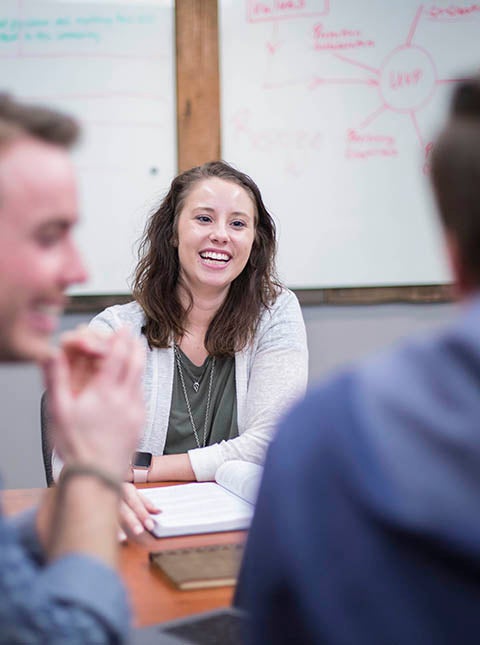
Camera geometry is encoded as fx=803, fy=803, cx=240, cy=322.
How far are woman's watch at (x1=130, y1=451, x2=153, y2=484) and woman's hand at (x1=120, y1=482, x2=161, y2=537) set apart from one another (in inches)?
11.7

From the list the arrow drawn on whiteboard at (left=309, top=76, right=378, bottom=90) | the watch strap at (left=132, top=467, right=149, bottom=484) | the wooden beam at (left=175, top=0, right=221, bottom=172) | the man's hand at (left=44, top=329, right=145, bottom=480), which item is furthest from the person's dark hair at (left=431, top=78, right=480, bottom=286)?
the arrow drawn on whiteboard at (left=309, top=76, right=378, bottom=90)

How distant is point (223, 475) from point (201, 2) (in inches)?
65.9

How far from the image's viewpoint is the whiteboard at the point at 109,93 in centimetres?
258

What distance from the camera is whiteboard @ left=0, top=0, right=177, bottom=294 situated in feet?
8.47

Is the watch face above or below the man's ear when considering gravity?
below

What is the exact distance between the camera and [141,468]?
1.71 m

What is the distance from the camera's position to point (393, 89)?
274 centimetres

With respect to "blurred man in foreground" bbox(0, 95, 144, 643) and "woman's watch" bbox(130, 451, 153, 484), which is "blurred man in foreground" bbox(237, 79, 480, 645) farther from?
"woman's watch" bbox(130, 451, 153, 484)

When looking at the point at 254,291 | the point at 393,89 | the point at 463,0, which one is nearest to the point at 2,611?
the point at 254,291

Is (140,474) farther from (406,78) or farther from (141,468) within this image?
(406,78)

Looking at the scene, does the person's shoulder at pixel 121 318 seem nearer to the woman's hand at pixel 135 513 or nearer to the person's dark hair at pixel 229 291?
the person's dark hair at pixel 229 291

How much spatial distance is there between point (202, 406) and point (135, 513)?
0.72 m

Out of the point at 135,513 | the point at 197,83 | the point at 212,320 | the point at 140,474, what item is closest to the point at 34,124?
the point at 135,513

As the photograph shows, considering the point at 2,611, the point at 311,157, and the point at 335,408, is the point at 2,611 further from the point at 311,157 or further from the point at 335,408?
the point at 311,157
